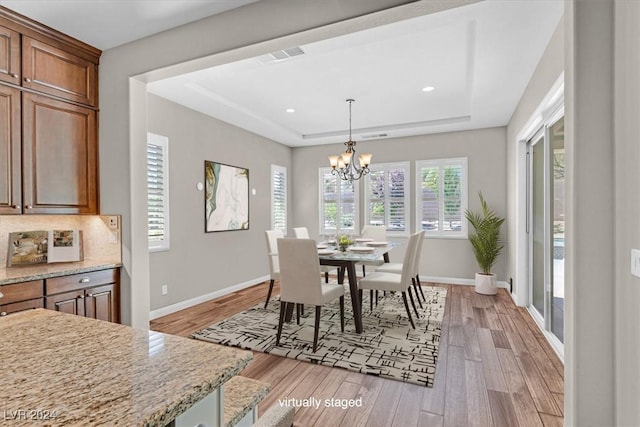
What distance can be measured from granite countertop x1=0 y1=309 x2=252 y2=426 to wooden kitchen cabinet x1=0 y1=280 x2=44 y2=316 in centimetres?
138

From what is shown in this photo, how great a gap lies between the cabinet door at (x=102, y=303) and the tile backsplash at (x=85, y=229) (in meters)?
0.26

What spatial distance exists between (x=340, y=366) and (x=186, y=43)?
8.90ft

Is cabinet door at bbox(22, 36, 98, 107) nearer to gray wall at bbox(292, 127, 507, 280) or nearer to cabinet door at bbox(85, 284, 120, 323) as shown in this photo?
cabinet door at bbox(85, 284, 120, 323)

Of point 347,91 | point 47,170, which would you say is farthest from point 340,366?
point 347,91

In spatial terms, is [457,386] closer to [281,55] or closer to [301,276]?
[301,276]

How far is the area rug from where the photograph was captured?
2742 mm

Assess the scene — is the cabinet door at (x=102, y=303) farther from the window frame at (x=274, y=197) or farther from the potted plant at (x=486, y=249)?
the potted plant at (x=486, y=249)

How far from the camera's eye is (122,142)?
8.89 feet

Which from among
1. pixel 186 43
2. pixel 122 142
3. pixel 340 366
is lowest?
pixel 340 366

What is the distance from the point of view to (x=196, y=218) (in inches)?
178

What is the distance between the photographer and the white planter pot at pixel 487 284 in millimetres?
4961

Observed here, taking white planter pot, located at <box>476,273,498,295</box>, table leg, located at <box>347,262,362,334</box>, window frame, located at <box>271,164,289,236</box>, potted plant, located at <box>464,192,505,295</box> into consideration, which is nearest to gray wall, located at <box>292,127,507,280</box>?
potted plant, located at <box>464,192,505,295</box>

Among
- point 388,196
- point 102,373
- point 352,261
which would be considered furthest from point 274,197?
point 102,373
